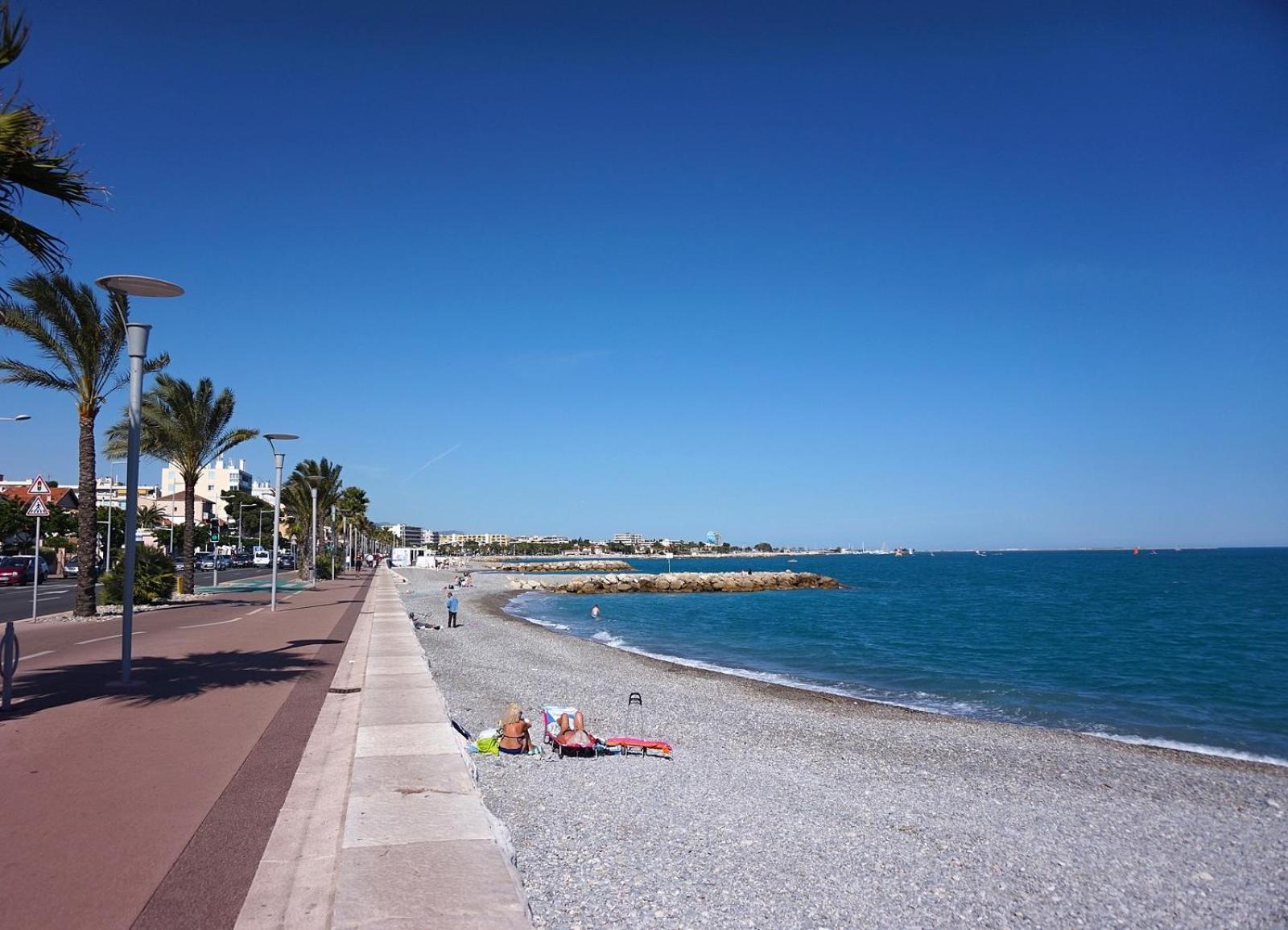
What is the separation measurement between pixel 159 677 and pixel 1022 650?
26.1m

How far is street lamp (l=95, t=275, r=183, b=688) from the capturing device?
10.6 m

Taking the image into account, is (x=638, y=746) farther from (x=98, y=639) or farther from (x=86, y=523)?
(x=86, y=523)

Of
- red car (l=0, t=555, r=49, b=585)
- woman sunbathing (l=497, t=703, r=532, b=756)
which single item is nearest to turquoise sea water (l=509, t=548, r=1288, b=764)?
woman sunbathing (l=497, t=703, r=532, b=756)

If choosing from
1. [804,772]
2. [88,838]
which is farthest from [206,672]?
[804,772]

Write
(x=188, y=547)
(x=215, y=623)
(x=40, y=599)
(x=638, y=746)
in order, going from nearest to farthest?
(x=638, y=746)
(x=215, y=623)
(x=40, y=599)
(x=188, y=547)

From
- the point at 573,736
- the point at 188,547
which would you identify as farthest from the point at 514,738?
the point at 188,547

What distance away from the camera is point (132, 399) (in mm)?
10938

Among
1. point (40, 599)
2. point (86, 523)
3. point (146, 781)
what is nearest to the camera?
point (146, 781)

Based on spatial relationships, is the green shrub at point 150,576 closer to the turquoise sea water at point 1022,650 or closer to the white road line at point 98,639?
the white road line at point 98,639

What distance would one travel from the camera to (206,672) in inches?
476

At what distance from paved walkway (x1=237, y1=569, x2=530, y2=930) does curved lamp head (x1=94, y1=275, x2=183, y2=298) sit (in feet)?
20.8

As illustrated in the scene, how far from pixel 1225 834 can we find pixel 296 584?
140 feet

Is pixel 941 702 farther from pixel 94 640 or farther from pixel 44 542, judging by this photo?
pixel 44 542

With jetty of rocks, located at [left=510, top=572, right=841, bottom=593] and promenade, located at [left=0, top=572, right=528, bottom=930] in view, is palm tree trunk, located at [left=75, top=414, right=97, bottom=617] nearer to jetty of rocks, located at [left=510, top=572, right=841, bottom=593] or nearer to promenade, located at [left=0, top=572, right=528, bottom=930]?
promenade, located at [left=0, top=572, right=528, bottom=930]
